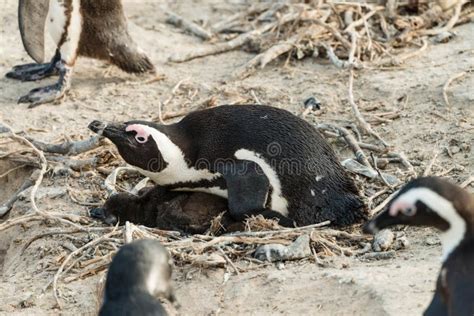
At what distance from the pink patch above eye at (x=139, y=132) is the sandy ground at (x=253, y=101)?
592 millimetres

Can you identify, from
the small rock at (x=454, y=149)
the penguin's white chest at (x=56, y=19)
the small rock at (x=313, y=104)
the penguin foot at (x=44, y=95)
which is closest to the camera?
the small rock at (x=454, y=149)

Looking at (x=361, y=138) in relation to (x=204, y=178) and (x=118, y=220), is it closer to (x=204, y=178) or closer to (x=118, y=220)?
(x=204, y=178)

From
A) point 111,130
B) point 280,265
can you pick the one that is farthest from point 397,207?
point 111,130

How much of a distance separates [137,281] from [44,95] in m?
4.04

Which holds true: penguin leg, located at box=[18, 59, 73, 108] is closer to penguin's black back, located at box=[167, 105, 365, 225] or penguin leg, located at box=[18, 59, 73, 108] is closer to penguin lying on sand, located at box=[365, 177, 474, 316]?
penguin's black back, located at box=[167, 105, 365, 225]

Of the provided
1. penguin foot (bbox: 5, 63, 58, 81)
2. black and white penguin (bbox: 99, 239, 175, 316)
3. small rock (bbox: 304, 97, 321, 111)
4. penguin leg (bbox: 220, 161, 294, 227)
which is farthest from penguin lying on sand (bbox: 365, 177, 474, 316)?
penguin foot (bbox: 5, 63, 58, 81)

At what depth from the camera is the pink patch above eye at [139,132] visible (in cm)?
488

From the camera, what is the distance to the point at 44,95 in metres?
6.85

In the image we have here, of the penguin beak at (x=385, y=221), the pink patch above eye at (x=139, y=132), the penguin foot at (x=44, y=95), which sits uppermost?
the penguin beak at (x=385, y=221)

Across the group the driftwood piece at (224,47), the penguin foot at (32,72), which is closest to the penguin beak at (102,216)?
the penguin foot at (32,72)

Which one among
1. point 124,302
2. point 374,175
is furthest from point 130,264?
point 374,175

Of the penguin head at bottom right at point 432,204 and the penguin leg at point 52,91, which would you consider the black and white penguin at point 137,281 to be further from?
the penguin leg at point 52,91

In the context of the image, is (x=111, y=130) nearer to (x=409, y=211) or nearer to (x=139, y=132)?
(x=139, y=132)

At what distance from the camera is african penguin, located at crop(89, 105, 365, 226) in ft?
15.5
